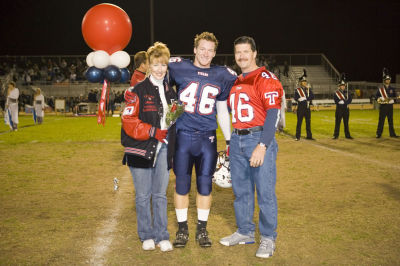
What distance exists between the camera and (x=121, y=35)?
6.18 m

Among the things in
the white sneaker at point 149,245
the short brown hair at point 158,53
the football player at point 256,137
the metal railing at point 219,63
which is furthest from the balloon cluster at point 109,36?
the metal railing at point 219,63

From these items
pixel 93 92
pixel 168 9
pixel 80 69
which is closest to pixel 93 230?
pixel 93 92

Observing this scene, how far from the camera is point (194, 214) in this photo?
536 centimetres

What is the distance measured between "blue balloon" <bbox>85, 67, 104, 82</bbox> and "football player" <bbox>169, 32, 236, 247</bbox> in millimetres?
1464

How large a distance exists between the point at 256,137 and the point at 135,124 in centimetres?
128

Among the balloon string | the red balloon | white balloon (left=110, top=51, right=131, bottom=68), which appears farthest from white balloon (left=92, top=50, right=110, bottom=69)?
the red balloon

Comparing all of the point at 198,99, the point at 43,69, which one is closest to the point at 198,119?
the point at 198,99

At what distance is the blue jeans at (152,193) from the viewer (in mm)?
4047

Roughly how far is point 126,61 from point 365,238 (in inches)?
157

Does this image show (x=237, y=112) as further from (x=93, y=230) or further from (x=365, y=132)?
(x=365, y=132)

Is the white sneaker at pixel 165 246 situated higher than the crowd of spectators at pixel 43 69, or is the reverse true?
the crowd of spectators at pixel 43 69

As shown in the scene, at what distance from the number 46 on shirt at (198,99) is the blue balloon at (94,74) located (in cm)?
165

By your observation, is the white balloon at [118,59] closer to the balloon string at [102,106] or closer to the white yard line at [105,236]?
the balloon string at [102,106]

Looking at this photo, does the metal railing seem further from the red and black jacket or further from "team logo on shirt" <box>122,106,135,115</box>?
"team logo on shirt" <box>122,106,135,115</box>
